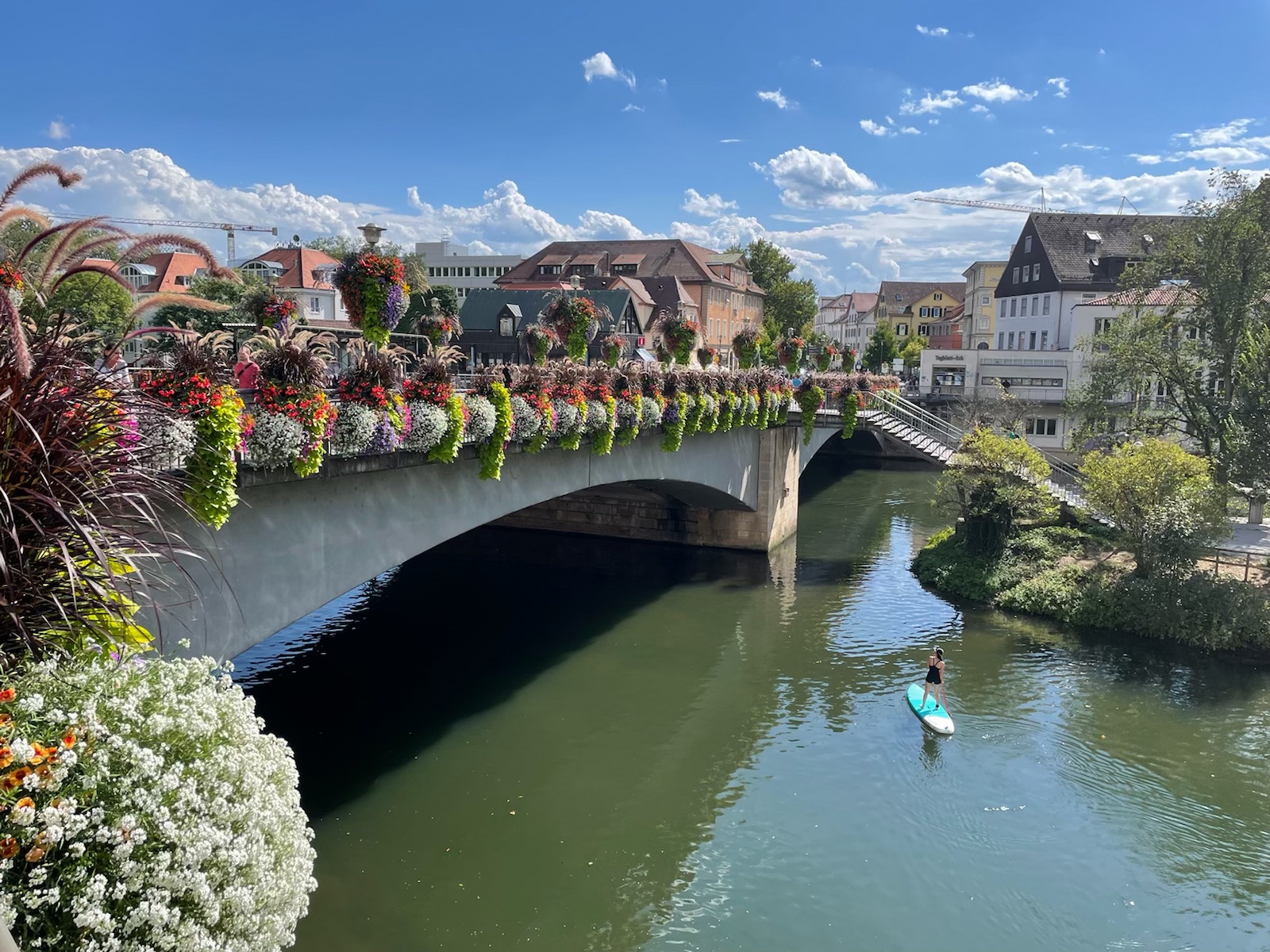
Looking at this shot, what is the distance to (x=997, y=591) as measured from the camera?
24.0 meters

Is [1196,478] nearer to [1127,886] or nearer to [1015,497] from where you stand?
[1015,497]

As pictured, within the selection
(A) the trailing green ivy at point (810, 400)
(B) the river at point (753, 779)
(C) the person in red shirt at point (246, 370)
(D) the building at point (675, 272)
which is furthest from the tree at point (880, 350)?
(C) the person in red shirt at point (246, 370)

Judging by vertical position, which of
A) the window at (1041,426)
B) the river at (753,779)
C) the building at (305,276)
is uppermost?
the building at (305,276)

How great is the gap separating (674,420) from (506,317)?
34.9 meters

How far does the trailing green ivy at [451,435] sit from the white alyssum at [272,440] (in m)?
2.74

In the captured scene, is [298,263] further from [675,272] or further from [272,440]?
[272,440]

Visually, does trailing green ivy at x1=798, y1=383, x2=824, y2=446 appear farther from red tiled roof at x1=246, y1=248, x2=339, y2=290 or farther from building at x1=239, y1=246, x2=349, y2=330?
red tiled roof at x1=246, y1=248, x2=339, y2=290

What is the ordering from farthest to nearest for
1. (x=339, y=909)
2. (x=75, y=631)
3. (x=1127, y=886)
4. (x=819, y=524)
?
(x=819, y=524) < (x=1127, y=886) < (x=339, y=909) < (x=75, y=631)

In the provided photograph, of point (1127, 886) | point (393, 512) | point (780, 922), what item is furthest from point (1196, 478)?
point (393, 512)

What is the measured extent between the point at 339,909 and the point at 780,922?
16.2 ft

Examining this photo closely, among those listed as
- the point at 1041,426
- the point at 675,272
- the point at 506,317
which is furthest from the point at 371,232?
the point at 675,272

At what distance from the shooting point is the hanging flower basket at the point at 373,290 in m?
11.6

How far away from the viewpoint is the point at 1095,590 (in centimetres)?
2238

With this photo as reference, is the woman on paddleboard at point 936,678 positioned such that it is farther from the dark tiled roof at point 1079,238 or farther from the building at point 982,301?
the building at point 982,301
